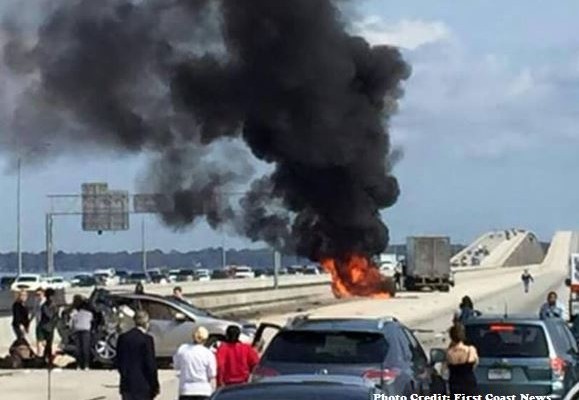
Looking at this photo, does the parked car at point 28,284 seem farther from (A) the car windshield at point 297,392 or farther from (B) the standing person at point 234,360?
(A) the car windshield at point 297,392

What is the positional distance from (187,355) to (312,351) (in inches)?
59.6

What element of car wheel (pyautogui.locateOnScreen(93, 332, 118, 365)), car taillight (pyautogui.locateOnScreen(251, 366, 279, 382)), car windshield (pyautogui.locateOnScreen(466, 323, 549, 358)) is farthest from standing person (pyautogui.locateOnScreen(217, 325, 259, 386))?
car wheel (pyautogui.locateOnScreen(93, 332, 118, 365))

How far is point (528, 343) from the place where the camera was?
59.0 ft

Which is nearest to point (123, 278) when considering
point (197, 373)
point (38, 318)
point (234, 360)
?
point (38, 318)

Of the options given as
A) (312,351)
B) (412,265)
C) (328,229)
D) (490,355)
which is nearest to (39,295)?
(490,355)

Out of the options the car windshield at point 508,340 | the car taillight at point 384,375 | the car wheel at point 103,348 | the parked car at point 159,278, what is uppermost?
the parked car at point 159,278

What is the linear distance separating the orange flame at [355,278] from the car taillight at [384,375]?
152ft

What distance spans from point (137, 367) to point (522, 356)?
16.9 feet

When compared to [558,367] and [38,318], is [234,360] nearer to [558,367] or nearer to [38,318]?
[558,367]

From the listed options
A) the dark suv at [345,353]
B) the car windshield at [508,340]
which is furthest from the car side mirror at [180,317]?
the dark suv at [345,353]

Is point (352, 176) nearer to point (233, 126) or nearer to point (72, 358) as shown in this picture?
point (233, 126)

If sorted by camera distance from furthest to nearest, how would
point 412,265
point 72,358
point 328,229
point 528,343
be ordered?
1. point 412,265
2. point 328,229
3. point 72,358
4. point 528,343

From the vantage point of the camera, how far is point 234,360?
1588 cm

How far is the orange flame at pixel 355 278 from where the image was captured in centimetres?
6181
